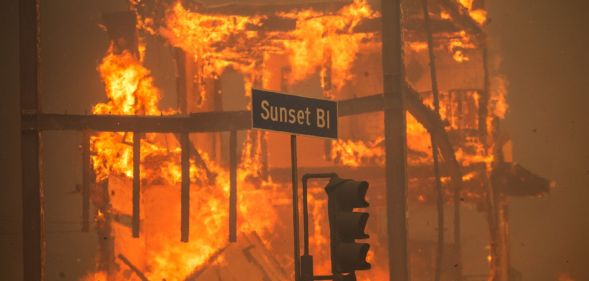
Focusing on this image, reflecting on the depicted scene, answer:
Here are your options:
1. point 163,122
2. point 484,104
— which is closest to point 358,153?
point 484,104

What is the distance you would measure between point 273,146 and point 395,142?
11.6 metres

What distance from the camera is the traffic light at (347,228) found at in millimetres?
6492

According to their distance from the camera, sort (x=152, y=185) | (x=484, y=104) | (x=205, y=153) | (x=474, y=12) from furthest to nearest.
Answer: (x=205, y=153), (x=474, y=12), (x=484, y=104), (x=152, y=185)

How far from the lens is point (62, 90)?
27.0 m

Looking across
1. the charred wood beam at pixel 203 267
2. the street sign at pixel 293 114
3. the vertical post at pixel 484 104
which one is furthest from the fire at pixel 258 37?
the street sign at pixel 293 114

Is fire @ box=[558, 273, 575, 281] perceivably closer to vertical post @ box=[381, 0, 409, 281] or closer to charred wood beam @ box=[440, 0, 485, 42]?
charred wood beam @ box=[440, 0, 485, 42]

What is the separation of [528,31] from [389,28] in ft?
Result: 68.7

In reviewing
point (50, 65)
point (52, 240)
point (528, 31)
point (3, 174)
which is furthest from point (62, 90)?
point (528, 31)

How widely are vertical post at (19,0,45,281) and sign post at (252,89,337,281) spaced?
7634 mm

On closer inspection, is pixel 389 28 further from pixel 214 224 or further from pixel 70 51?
pixel 70 51

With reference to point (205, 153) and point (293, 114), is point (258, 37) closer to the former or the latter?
point (205, 153)

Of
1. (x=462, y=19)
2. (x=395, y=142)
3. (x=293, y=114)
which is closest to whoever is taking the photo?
(x=293, y=114)

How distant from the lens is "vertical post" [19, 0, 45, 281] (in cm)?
1294

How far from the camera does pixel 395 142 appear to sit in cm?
1259
